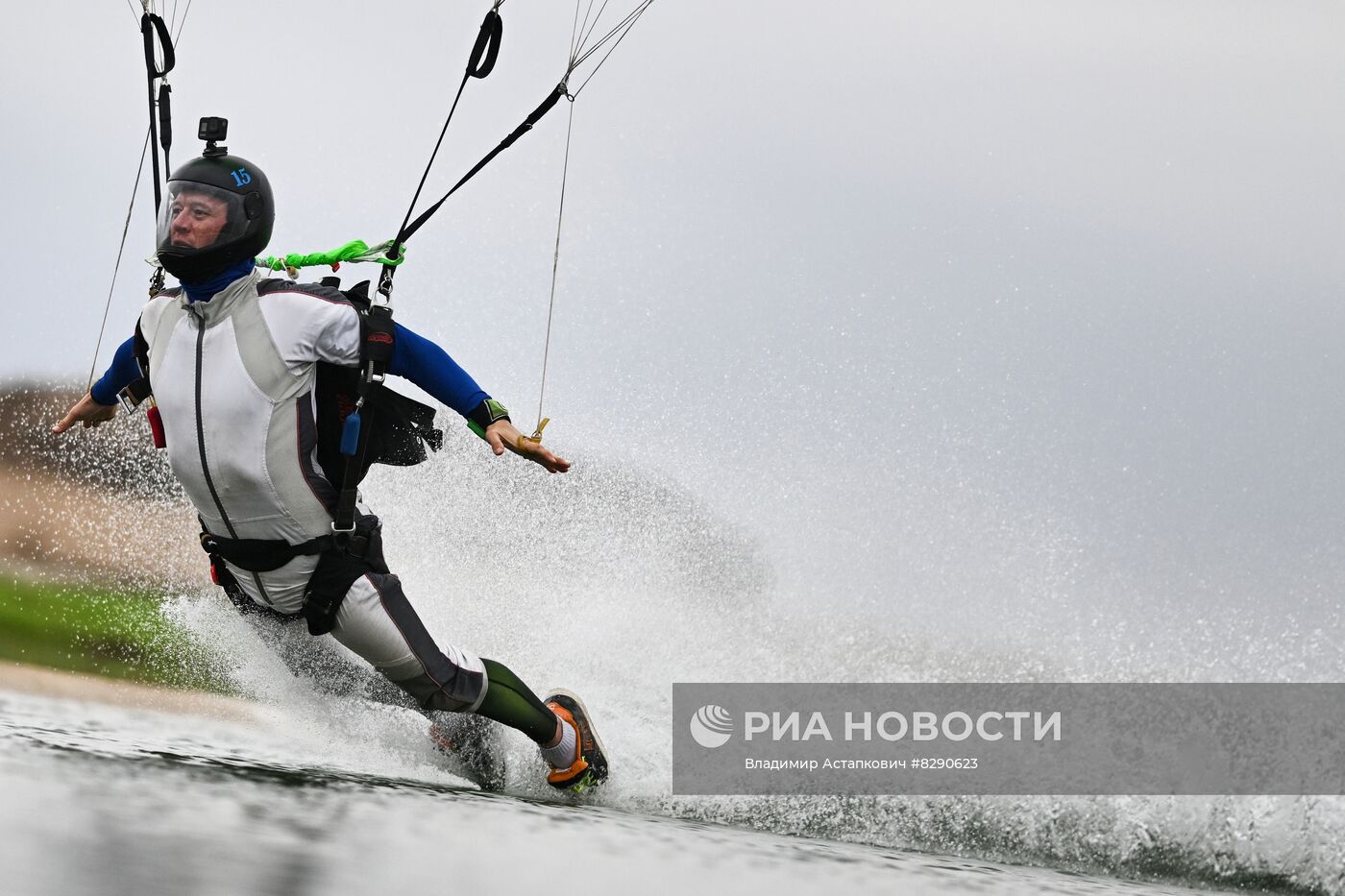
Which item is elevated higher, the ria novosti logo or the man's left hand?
the man's left hand

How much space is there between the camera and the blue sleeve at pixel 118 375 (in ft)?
16.7

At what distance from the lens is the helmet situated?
4.46m

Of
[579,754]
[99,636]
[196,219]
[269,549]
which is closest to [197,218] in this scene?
[196,219]

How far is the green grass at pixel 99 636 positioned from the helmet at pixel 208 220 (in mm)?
5834

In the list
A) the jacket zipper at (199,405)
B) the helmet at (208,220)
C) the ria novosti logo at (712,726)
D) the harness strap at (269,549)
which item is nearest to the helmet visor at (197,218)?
the helmet at (208,220)

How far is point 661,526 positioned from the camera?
9039 mm

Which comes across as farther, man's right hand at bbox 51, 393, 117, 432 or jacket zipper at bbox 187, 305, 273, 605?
man's right hand at bbox 51, 393, 117, 432

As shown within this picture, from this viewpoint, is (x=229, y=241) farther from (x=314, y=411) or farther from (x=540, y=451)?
(x=540, y=451)

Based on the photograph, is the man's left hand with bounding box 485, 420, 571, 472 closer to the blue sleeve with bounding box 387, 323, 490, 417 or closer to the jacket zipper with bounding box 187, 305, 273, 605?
the blue sleeve with bounding box 387, 323, 490, 417

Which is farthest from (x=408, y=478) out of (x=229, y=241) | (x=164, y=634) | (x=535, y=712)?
(x=229, y=241)

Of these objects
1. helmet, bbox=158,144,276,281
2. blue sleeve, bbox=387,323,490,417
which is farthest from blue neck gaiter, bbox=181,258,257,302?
blue sleeve, bbox=387,323,490,417

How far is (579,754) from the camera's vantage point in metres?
5.74

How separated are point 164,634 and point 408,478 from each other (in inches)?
170

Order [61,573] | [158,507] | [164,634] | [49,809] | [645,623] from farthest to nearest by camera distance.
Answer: [61,573] → [158,507] → [164,634] → [645,623] → [49,809]
